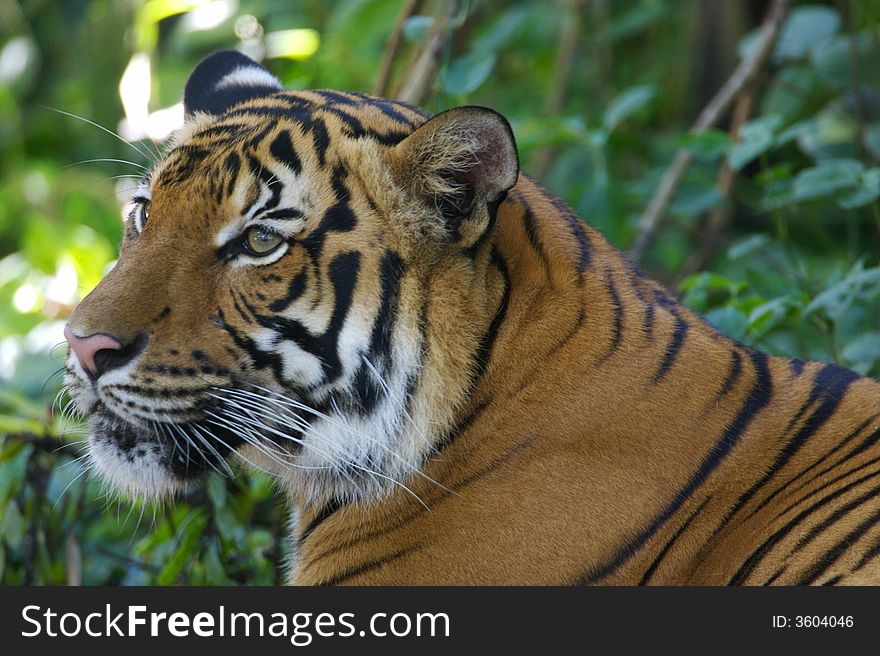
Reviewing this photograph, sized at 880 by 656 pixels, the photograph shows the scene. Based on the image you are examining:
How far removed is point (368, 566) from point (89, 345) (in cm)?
63

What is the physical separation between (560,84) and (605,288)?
285 centimetres

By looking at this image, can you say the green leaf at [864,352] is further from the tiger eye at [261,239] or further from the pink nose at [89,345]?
the pink nose at [89,345]

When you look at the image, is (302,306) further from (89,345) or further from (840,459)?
(840,459)

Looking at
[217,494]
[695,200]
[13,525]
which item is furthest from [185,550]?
[695,200]

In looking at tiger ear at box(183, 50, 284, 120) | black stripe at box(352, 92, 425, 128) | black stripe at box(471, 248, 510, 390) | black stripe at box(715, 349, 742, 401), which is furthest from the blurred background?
black stripe at box(471, 248, 510, 390)

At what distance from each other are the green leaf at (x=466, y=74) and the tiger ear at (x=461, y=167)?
1115 millimetres

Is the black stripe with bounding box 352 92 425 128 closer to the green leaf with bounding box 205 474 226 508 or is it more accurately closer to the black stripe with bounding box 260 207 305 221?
the black stripe with bounding box 260 207 305 221

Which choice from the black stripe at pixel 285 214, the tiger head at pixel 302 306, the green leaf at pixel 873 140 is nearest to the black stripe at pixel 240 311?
the tiger head at pixel 302 306

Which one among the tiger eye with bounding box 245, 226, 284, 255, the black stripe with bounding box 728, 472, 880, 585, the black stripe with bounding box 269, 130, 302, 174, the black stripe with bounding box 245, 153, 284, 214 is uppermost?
the black stripe with bounding box 269, 130, 302, 174

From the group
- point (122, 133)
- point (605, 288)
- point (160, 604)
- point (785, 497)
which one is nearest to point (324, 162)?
point (605, 288)

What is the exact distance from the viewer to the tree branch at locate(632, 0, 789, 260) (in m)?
3.82

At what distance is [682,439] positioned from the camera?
1.96 meters

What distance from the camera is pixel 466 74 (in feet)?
10.3

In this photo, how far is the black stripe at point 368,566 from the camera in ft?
6.40
